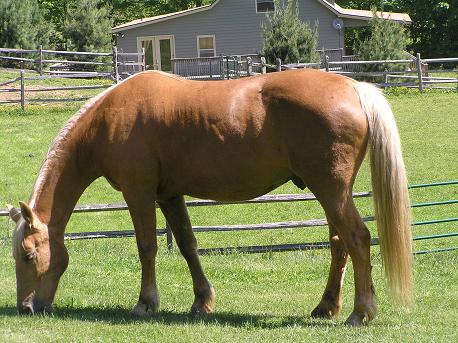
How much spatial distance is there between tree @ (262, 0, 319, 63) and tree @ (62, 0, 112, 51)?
9.50 meters

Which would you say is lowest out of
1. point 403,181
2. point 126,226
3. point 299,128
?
point 126,226

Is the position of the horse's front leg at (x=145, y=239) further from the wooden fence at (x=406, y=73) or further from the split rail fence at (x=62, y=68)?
the wooden fence at (x=406, y=73)

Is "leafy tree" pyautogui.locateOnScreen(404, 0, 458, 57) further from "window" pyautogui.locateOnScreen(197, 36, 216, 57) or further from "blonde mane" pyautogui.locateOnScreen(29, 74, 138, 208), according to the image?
"blonde mane" pyautogui.locateOnScreen(29, 74, 138, 208)

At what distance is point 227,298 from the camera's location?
8078 mm

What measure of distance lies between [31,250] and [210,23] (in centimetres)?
3233

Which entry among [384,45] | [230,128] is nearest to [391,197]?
[230,128]

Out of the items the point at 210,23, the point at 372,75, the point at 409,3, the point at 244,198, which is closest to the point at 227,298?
the point at 244,198

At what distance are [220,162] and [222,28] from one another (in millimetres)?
32304

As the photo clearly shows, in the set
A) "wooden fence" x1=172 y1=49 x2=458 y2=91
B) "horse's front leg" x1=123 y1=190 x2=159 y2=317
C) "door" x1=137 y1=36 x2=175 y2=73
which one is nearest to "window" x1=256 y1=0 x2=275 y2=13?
"wooden fence" x1=172 y1=49 x2=458 y2=91

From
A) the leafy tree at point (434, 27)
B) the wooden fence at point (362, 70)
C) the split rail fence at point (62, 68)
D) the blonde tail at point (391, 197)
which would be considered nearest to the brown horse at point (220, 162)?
the blonde tail at point (391, 197)

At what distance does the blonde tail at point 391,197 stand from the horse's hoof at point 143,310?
2021 millimetres

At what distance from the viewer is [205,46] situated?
127ft

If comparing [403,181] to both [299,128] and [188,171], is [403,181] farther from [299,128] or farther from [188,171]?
[188,171]

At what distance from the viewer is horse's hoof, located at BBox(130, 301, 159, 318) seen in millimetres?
6937
